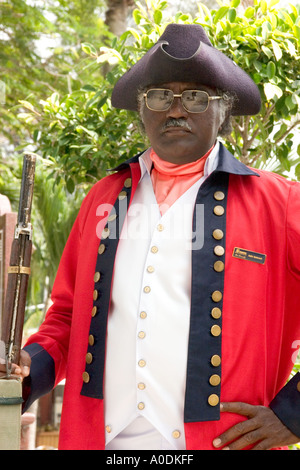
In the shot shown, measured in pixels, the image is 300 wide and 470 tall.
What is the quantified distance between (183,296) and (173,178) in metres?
0.49

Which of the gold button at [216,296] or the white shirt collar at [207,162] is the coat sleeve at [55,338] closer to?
the white shirt collar at [207,162]

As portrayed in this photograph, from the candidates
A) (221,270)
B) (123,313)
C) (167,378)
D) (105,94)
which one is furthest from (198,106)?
(105,94)

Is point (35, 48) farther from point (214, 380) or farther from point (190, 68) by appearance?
point (214, 380)

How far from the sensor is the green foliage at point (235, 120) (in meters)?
3.47

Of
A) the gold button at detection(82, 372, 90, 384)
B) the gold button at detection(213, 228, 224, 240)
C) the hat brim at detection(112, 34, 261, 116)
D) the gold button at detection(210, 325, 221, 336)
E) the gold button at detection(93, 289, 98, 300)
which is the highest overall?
the hat brim at detection(112, 34, 261, 116)

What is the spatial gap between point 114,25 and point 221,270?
20.5 feet

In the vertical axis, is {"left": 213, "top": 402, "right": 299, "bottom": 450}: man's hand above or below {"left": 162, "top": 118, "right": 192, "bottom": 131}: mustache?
below

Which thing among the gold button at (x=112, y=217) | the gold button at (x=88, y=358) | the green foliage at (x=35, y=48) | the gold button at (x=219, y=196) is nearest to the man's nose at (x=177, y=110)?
the gold button at (x=219, y=196)

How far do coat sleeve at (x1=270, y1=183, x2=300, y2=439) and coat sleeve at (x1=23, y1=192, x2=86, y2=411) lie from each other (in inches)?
31.3

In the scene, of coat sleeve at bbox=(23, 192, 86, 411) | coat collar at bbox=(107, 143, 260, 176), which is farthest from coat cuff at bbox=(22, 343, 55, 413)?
coat collar at bbox=(107, 143, 260, 176)

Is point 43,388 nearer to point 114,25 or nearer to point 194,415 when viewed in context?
point 194,415

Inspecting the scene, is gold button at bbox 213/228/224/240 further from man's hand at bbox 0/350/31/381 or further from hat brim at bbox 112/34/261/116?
man's hand at bbox 0/350/31/381

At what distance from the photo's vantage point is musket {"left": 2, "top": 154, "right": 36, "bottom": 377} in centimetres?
218

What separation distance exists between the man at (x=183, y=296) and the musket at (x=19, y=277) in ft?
0.30
